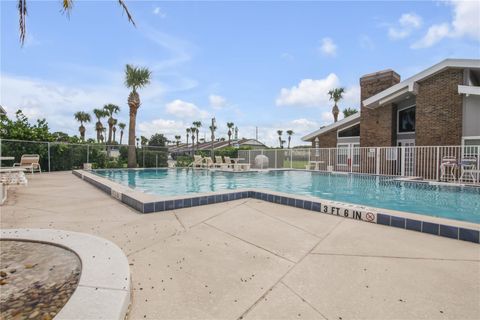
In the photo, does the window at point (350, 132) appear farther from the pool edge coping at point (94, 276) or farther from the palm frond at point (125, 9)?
the pool edge coping at point (94, 276)

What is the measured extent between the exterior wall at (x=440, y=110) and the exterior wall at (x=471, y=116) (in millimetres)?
226

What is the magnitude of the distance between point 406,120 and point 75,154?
2097 cm

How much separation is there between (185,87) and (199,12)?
9912 millimetres

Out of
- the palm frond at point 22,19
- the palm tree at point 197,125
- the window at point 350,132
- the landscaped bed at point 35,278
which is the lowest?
the landscaped bed at point 35,278

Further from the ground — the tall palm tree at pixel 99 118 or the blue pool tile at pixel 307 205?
the tall palm tree at pixel 99 118

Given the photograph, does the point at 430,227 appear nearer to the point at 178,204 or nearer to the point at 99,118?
the point at 178,204

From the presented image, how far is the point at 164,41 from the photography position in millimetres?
9781

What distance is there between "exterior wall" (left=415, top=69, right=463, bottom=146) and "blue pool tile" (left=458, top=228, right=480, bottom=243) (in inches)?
434

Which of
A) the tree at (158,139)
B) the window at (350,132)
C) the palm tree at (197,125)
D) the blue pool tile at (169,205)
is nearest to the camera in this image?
the blue pool tile at (169,205)

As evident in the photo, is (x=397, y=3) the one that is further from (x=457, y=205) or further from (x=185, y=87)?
(x=185, y=87)

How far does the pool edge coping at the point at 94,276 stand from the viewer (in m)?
1.56

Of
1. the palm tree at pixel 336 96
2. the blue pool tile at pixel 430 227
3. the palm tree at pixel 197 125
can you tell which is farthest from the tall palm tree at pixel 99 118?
the blue pool tile at pixel 430 227

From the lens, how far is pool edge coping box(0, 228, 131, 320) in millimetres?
1562

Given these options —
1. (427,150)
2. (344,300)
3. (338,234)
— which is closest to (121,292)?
(344,300)
